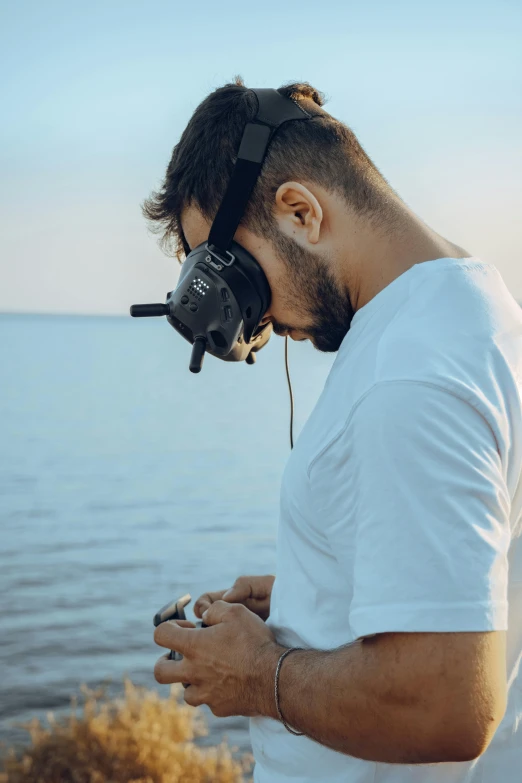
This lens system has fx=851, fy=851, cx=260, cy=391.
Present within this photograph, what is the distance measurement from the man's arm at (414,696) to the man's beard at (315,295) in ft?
2.40

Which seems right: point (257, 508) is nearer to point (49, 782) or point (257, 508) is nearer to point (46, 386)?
point (49, 782)

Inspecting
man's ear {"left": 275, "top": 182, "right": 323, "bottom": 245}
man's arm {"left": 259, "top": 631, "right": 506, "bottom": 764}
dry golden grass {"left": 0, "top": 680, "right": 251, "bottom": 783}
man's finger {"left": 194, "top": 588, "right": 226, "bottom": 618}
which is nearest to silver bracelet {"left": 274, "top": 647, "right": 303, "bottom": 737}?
man's arm {"left": 259, "top": 631, "right": 506, "bottom": 764}

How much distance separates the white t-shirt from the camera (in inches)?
49.3

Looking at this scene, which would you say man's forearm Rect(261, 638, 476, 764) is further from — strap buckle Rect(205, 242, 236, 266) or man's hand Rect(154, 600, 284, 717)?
strap buckle Rect(205, 242, 236, 266)

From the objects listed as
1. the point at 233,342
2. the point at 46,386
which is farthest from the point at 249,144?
the point at 46,386

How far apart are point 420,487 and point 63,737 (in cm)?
317

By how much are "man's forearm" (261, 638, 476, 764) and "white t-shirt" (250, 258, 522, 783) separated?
0.08 metres

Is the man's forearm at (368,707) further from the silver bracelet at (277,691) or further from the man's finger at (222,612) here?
the man's finger at (222,612)

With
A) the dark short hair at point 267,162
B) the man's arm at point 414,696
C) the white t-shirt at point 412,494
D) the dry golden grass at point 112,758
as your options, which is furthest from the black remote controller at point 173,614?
the dry golden grass at point 112,758

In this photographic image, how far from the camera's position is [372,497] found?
51.0 inches

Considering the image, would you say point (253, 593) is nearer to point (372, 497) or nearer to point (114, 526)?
point (372, 497)

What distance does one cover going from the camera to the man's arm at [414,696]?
4.10ft

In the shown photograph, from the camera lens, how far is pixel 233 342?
212cm

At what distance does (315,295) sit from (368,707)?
88 centimetres
